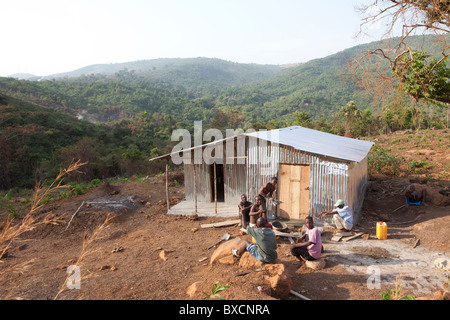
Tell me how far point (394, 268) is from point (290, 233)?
2.88 metres

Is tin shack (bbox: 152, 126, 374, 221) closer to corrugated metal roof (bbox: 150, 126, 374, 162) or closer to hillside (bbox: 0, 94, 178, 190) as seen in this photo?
corrugated metal roof (bbox: 150, 126, 374, 162)

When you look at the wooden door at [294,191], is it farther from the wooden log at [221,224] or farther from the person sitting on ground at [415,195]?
the person sitting on ground at [415,195]

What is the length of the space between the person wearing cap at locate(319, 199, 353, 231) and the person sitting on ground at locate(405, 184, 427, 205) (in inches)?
143

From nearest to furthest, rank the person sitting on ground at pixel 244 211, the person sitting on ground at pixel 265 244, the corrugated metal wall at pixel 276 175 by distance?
the person sitting on ground at pixel 265 244
the person sitting on ground at pixel 244 211
the corrugated metal wall at pixel 276 175

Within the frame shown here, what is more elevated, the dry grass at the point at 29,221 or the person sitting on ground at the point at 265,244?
the dry grass at the point at 29,221

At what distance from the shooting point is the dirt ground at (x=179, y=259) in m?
5.54

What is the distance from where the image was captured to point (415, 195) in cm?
1045

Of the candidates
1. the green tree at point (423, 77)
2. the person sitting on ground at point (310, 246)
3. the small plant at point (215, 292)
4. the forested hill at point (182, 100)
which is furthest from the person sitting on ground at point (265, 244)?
the forested hill at point (182, 100)

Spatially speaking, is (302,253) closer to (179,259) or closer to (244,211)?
(244,211)

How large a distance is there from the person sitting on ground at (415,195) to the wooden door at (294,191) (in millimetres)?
4156

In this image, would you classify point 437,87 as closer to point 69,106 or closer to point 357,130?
point 357,130

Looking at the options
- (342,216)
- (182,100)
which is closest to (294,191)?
(342,216)
